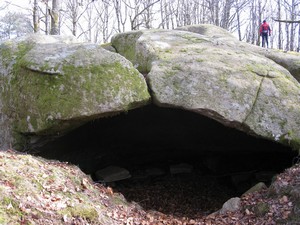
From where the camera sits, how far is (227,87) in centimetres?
671

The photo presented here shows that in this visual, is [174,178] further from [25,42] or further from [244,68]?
[25,42]

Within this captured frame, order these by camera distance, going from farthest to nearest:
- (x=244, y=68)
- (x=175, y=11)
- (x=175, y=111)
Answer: (x=175, y=11) < (x=175, y=111) < (x=244, y=68)

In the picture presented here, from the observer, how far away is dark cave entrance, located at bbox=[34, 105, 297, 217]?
28.0ft

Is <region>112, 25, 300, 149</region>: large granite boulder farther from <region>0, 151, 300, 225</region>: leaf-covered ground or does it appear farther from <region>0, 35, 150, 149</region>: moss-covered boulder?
<region>0, 151, 300, 225</region>: leaf-covered ground

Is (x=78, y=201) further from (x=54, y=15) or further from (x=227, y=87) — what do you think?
(x=54, y=15)

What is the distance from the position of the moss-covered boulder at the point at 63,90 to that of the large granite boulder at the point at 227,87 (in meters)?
0.73

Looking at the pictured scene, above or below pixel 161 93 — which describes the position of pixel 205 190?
below

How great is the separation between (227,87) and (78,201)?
3876mm

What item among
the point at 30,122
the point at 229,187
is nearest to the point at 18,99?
the point at 30,122

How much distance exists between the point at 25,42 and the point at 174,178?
577 cm

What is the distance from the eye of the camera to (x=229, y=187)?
955cm

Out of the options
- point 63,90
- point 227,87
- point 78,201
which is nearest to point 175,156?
point 227,87

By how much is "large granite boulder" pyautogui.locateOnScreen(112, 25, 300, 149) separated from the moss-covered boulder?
734mm

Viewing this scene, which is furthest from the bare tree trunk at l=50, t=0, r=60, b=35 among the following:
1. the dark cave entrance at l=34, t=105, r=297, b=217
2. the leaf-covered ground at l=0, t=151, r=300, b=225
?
the leaf-covered ground at l=0, t=151, r=300, b=225
